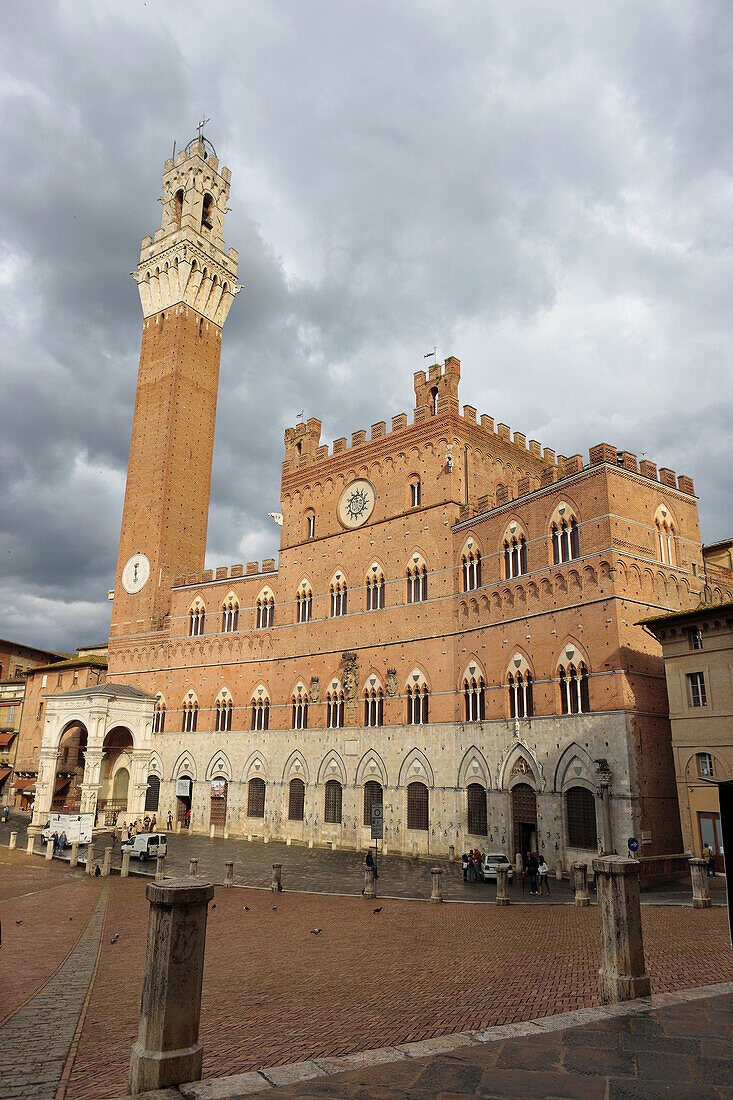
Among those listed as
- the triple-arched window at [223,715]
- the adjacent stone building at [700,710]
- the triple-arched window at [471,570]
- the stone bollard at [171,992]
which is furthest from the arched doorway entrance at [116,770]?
the stone bollard at [171,992]

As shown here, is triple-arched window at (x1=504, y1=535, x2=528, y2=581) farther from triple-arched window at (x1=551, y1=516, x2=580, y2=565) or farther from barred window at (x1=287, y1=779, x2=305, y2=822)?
barred window at (x1=287, y1=779, x2=305, y2=822)

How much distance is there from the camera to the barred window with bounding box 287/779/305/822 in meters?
36.8

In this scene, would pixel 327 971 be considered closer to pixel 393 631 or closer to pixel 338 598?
pixel 393 631

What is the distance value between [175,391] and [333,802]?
102 feet

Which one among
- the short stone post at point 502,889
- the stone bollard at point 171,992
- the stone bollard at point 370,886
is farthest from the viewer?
the stone bollard at point 370,886

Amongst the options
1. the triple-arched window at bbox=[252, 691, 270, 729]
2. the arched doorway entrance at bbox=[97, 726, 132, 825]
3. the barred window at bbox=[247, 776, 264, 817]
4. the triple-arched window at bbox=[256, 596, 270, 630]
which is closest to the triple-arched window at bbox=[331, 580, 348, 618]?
the triple-arched window at bbox=[256, 596, 270, 630]

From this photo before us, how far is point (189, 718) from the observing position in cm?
4338

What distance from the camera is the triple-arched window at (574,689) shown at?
2534cm

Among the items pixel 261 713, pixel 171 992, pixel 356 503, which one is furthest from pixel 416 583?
pixel 171 992

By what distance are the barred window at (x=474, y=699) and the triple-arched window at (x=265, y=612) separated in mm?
14773

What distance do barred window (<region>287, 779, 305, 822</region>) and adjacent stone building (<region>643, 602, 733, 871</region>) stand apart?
19.9 meters

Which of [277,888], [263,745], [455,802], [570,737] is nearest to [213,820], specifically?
[263,745]

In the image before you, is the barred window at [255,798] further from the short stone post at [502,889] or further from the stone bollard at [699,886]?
the stone bollard at [699,886]

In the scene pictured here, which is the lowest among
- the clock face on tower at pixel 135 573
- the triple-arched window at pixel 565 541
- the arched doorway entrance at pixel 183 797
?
the arched doorway entrance at pixel 183 797
